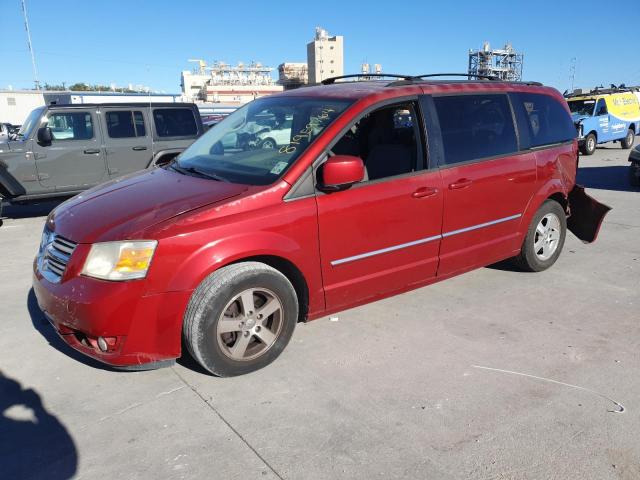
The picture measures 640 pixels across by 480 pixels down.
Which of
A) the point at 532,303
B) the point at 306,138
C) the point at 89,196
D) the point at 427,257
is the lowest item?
the point at 532,303

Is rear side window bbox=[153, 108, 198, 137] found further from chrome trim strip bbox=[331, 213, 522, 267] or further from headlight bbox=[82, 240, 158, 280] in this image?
headlight bbox=[82, 240, 158, 280]

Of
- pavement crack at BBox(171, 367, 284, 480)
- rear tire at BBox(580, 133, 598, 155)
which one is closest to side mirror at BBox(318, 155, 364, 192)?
pavement crack at BBox(171, 367, 284, 480)

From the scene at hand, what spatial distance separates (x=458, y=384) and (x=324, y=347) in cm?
101

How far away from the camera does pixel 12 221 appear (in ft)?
27.8

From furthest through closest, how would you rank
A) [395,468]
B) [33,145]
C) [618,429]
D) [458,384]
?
[33,145], [458,384], [618,429], [395,468]

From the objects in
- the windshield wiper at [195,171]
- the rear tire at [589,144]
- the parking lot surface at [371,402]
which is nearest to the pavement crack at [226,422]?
the parking lot surface at [371,402]

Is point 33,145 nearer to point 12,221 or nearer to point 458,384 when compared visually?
point 12,221

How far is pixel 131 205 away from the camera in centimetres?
325

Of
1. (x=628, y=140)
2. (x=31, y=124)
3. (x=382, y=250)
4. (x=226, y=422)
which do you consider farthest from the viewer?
(x=628, y=140)

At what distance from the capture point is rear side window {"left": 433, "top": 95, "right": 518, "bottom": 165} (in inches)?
161

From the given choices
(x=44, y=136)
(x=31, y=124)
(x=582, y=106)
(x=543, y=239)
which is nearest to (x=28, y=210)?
(x=31, y=124)

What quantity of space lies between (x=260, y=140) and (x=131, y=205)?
3.88ft

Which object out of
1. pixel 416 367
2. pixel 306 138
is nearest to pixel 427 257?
pixel 416 367

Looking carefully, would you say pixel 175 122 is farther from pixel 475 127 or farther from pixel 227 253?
pixel 227 253
